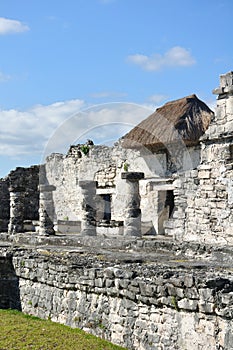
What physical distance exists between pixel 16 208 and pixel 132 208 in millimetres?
3911

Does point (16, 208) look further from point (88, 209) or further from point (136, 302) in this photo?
point (136, 302)

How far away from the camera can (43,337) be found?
6590mm

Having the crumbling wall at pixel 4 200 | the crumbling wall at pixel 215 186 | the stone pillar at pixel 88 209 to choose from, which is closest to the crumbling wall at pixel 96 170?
the crumbling wall at pixel 4 200

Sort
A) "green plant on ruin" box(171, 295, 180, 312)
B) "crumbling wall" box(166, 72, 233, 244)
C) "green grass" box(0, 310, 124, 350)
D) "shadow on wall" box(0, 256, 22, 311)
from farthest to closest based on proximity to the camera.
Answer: "crumbling wall" box(166, 72, 233, 244), "shadow on wall" box(0, 256, 22, 311), "green grass" box(0, 310, 124, 350), "green plant on ruin" box(171, 295, 180, 312)

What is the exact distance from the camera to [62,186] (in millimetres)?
21531

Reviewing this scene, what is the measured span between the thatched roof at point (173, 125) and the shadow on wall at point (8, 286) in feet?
26.6

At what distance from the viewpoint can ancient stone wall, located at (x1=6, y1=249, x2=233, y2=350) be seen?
5.41m

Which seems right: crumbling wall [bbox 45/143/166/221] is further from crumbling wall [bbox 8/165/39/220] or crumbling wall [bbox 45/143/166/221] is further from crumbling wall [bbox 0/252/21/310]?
crumbling wall [bbox 0/252/21/310]

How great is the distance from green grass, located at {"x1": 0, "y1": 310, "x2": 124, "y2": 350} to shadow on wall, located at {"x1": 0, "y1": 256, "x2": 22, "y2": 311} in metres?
1.25

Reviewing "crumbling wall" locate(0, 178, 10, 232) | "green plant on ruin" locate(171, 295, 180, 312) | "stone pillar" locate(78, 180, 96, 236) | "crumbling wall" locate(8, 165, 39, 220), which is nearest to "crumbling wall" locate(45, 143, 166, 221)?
"crumbling wall" locate(8, 165, 39, 220)

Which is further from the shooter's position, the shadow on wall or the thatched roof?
the thatched roof

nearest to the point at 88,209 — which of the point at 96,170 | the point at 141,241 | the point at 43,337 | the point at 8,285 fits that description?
the point at 141,241

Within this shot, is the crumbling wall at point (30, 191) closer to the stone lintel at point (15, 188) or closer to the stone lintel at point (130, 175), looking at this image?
the stone lintel at point (15, 188)

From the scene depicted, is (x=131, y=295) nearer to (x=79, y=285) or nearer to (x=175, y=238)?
(x=79, y=285)
